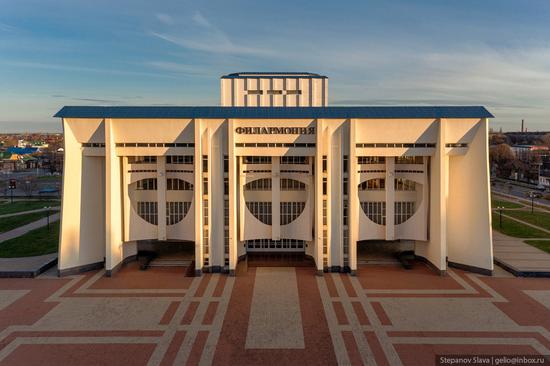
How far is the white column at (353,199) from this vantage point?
32156 millimetres

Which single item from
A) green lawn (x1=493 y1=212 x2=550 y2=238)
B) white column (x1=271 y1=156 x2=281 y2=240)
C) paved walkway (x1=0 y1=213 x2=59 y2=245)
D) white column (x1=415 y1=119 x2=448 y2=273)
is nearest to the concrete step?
white column (x1=271 y1=156 x2=281 y2=240)

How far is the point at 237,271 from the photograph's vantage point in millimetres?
33375

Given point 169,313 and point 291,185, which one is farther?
point 291,185

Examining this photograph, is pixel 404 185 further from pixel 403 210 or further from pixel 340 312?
pixel 340 312

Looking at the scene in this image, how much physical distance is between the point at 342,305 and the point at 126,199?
2022 cm

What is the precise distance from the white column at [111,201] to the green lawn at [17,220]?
77.9ft

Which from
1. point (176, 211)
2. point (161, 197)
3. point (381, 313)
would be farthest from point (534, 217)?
point (161, 197)

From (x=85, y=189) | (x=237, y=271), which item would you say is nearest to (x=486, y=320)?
(x=237, y=271)

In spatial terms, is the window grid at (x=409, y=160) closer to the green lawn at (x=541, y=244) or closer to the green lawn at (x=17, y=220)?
the green lawn at (x=541, y=244)

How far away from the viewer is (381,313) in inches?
1000

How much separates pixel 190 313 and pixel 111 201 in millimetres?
12516

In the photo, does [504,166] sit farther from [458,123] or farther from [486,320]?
[486,320]

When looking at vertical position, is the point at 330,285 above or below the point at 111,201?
below

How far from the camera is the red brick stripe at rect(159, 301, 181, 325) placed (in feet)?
79.5
